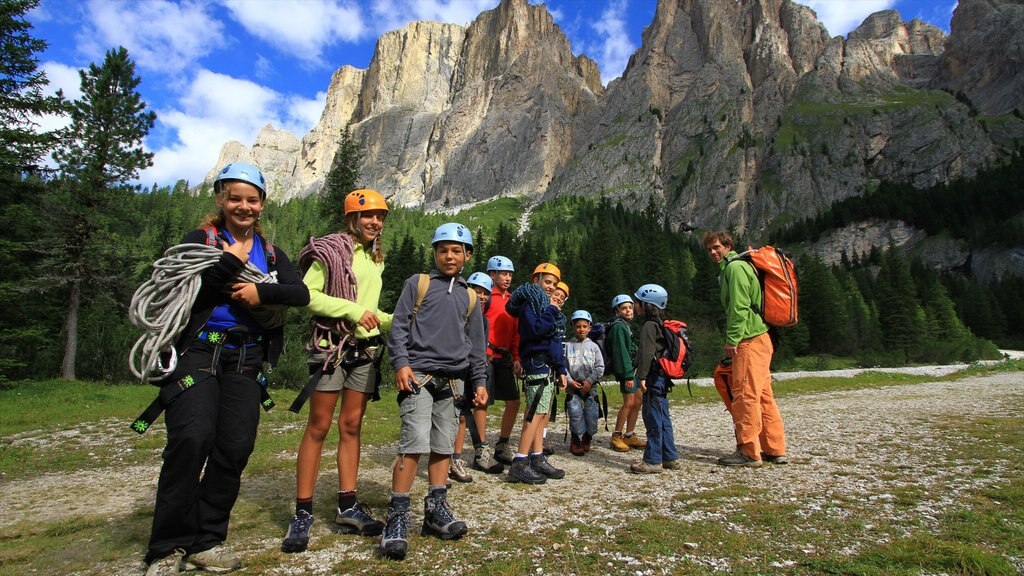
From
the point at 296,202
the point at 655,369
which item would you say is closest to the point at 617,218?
the point at 296,202

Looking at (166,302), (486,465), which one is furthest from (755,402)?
(166,302)

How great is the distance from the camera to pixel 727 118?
15638 cm

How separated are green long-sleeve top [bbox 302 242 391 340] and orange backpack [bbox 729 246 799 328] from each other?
4.81m

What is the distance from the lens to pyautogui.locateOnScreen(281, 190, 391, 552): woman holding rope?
150 inches

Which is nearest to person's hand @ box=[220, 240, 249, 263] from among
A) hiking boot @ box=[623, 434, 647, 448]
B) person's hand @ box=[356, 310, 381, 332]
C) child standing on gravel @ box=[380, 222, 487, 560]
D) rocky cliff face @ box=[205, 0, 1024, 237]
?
person's hand @ box=[356, 310, 381, 332]

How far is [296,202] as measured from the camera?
116812mm

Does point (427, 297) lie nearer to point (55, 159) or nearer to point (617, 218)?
point (55, 159)

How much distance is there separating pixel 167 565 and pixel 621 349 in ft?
20.0

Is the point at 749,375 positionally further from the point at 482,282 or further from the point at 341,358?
the point at 341,358

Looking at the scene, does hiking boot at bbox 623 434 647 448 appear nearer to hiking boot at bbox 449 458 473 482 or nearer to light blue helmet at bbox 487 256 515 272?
hiking boot at bbox 449 458 473 482

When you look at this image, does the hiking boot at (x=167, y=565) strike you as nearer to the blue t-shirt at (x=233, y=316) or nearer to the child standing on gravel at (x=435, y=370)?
the child standing on gravel at (x=435, y=370)

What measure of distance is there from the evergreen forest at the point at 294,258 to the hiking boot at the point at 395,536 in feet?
57.0

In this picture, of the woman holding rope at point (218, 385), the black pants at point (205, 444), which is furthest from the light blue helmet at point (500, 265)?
the black pants at point (205, 444)

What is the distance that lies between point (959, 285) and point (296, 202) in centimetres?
13150
